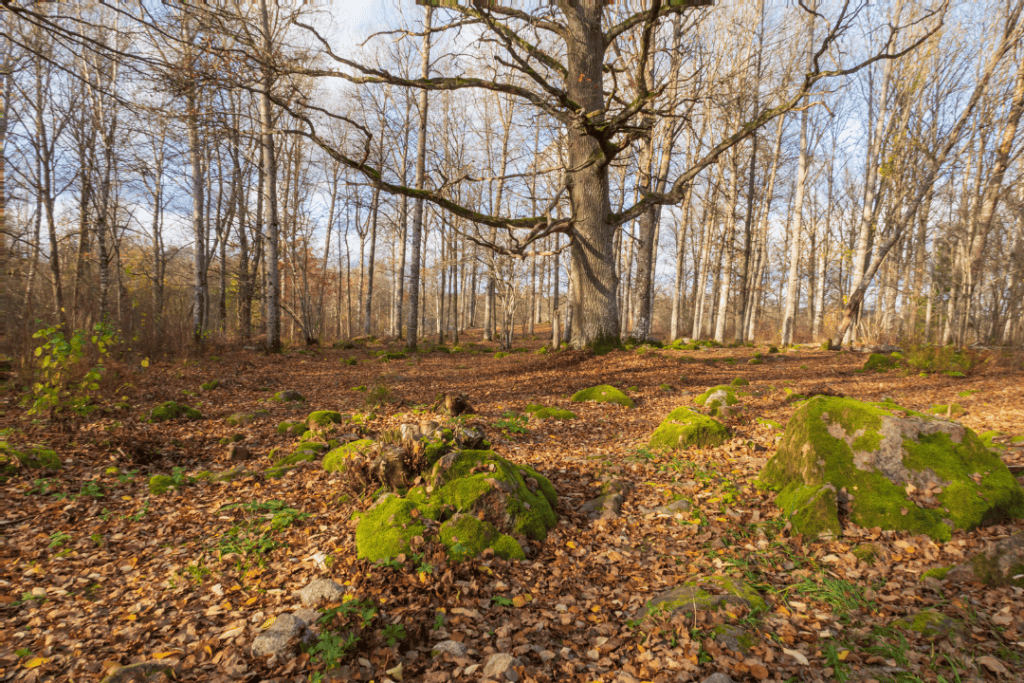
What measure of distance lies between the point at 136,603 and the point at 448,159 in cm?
1953

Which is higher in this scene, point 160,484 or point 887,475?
point 887,475

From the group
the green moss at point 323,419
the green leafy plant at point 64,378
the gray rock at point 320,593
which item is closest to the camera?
the gray rock at point 320,593

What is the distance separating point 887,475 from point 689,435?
2117 mm

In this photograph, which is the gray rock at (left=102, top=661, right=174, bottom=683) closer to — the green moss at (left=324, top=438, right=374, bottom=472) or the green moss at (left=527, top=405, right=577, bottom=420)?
the green moss at (left=324, top=438, right=374, bottom=472)

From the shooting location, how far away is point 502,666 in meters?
2.55

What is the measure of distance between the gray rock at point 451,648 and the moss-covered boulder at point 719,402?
5.33 m

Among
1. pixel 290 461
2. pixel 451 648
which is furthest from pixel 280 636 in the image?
pixel 290 461

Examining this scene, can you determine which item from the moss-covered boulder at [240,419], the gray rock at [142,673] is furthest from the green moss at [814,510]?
the moss-covered boulder at [240,419]

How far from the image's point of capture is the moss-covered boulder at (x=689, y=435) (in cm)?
570

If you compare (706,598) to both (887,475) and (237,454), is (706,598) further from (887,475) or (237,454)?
(237,454)

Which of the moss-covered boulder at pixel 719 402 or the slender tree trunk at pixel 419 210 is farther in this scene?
the slender tree trunk at pixel 419 210

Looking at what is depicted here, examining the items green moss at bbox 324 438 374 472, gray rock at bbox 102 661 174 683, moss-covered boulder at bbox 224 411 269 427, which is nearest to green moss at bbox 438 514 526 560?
green moss at bbox 324 438 374 472

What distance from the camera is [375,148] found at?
20219 mm

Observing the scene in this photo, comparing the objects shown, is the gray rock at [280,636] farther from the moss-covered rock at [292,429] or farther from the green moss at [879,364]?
the green moss at [879,364]
